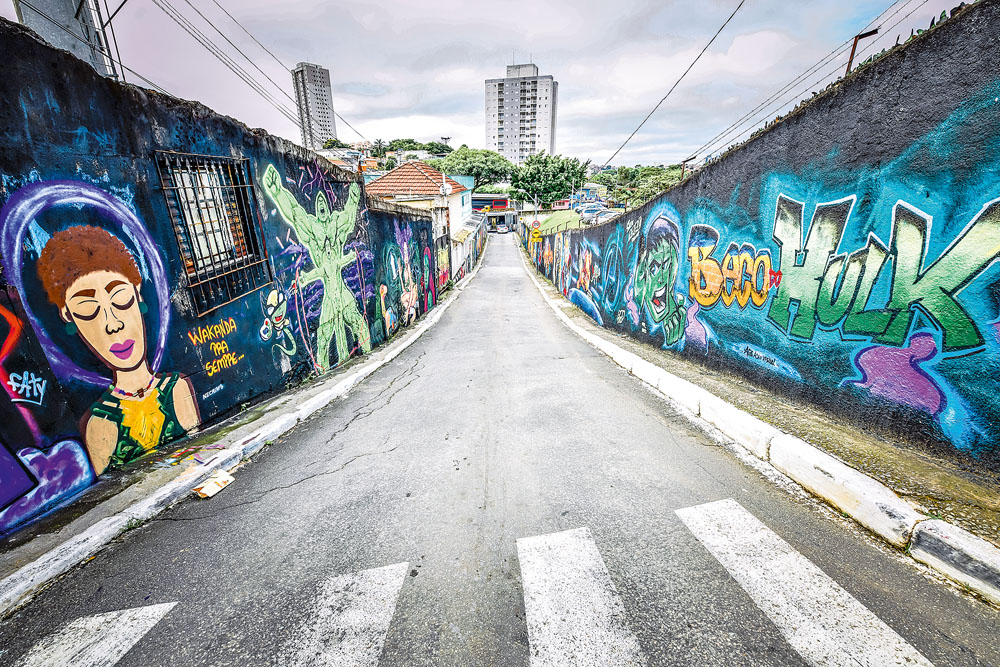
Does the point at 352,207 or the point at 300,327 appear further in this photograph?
the point at 352,207

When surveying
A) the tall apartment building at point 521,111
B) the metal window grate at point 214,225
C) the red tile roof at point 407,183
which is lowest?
the metal window grate at point 214,225

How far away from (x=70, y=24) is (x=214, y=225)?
5418 millimetres

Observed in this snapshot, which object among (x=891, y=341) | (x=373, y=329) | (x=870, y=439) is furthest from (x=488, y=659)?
(x=373, y=329)

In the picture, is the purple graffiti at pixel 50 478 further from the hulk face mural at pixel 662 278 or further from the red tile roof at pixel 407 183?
the red tile roof at pixel 407 183

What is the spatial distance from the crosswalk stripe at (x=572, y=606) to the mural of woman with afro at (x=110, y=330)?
3.49 metres

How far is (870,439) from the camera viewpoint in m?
3.42

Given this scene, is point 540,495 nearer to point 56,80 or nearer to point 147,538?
point 147,538

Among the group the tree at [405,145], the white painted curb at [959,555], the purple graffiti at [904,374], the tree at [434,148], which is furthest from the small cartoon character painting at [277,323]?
the tree at [434,148]

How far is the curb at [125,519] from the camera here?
2.34 meters

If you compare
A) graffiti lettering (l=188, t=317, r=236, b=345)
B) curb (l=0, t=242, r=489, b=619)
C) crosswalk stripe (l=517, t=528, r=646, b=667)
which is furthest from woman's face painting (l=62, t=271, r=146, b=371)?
crosswalk stripe (l=517, t=528, r=646, b=667)

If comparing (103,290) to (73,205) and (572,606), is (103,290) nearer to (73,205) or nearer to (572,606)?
(73,205)

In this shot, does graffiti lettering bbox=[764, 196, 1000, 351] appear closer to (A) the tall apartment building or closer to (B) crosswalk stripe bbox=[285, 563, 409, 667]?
(B) crosswalk stripe bbox=[285, 563, 409, 667]

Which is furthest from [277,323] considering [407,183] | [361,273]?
[407,183]

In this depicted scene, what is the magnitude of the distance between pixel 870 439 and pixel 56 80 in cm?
709
